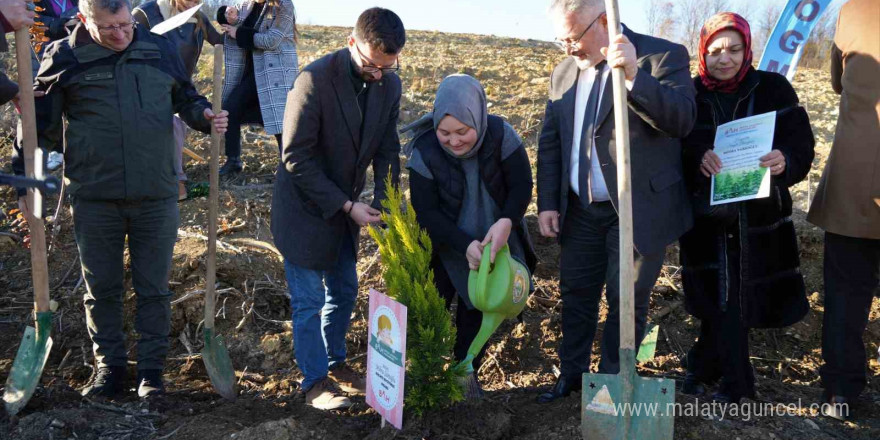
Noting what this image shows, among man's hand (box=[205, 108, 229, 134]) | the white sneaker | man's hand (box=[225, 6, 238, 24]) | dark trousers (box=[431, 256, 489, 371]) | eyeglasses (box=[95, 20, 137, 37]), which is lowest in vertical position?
dark trousers (box=[431, 256, 489, 371])

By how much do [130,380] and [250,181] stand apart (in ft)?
8.92

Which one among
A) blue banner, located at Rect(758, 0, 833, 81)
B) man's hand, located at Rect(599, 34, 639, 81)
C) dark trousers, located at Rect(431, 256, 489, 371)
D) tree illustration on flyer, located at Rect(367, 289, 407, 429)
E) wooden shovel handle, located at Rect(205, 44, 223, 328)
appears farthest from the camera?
blue banner, located at Rect(758, 0, 833, 81)

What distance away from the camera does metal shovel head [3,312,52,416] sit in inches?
128

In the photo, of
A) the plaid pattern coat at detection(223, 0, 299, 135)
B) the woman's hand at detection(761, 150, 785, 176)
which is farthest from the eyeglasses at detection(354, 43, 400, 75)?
the plaid pattern coat at detection(223, 0, 299, 135)

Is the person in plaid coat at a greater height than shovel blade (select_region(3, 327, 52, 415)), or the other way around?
the person in plaid coat

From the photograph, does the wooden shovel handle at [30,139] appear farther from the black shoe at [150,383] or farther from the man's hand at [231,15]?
the man's hand at [231,15]

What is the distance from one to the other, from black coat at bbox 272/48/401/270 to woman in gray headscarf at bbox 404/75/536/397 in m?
0.21

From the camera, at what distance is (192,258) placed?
4930mm

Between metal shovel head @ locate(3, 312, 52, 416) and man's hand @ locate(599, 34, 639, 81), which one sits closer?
man's hand @ locate(599, 34, 639, 81)

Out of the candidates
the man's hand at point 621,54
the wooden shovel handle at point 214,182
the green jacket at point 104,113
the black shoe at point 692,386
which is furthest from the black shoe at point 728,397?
the green jacket at point 104,113

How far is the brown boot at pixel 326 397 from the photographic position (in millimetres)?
3432

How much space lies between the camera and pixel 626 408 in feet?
8.91

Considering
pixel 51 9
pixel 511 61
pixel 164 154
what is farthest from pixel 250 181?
pixel 511 61

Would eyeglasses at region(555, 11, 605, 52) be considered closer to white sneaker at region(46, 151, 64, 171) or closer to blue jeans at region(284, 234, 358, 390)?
blue jeans at region(284, 234, 358, 390)
